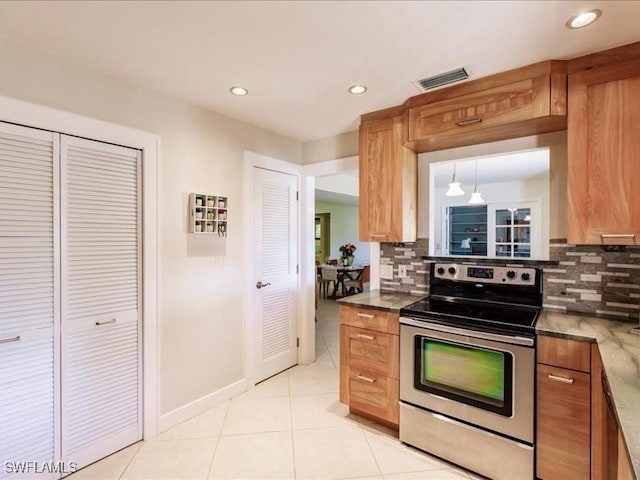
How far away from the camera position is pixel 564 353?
1611 millimetres

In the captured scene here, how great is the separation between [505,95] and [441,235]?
3.82 feet

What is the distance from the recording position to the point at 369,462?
196cm

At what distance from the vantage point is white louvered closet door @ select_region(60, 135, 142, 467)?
1851 millimetres

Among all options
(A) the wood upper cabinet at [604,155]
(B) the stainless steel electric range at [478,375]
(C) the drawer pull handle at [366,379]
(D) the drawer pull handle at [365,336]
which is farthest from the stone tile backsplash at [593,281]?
(C) the drawer pull handle at [366,379]

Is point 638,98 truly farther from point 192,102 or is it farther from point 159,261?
point 159,261

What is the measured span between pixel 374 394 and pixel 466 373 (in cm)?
68

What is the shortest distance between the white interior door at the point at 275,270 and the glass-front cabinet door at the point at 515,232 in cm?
185

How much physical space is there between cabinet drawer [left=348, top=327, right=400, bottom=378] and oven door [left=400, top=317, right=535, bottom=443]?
0.07m

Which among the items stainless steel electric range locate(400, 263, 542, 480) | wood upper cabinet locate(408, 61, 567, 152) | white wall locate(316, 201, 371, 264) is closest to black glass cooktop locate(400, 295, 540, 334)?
stainless steel electric range locate(400, 263, 542, 480)

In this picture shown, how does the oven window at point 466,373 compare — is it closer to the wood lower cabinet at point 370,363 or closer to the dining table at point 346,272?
the wood lower cabinet at point 370,363

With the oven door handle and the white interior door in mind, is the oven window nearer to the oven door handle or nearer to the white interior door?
the oven door handle

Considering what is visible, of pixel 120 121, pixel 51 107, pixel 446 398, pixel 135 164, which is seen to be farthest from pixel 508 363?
pixel 51 107

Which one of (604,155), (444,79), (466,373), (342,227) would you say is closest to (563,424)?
(466,373)

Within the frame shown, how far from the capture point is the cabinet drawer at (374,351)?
2.18 metres
